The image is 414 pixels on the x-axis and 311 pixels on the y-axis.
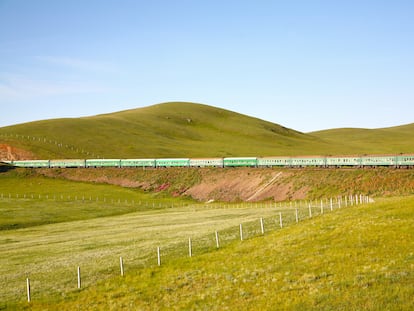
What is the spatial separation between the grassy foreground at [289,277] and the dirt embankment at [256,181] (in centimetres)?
4014

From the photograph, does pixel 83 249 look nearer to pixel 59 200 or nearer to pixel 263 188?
pixel 263 188

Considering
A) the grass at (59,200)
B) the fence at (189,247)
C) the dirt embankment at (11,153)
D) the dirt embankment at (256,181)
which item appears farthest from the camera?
the dirt embankment at (11,153)

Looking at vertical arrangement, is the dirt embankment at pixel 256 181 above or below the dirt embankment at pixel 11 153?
below

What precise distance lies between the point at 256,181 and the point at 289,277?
66017 mm

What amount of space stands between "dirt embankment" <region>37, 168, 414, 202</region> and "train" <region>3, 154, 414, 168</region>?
274 centimetres

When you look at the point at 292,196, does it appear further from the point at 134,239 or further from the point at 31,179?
the point at 31,179

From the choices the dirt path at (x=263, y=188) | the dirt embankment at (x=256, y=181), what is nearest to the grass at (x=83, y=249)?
the dirt embankment at (x=256, y=181)

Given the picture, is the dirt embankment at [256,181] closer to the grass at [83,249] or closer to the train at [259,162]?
the train at [259,162]

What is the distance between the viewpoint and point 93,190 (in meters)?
99.3

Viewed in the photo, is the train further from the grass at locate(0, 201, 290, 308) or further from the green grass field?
the grass at locate(0, 201, 290, 308)

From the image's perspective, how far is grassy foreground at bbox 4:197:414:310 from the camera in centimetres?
1827

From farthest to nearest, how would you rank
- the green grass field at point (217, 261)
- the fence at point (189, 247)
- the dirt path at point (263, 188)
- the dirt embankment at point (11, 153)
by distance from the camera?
the dirt embankment at point (11, 153) < the dirt path at point (263, 188) < the fence at point (189, 247) < the green grass field at point (217, 261)

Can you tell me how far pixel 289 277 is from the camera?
21609 millimetres

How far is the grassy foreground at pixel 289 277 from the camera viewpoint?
18272 mm
